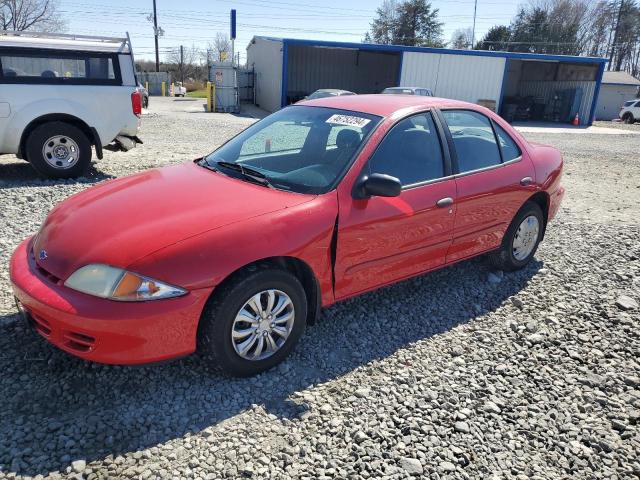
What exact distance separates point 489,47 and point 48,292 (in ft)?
202

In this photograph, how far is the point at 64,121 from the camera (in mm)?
7422

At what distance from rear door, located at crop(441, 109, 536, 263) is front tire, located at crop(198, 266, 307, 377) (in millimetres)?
1618

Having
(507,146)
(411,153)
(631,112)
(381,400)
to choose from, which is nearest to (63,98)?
(411,153)

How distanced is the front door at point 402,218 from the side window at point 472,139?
9.3 inches

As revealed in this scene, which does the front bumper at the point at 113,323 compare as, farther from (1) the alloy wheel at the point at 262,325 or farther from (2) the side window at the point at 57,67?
(2) the side window at the point at 57,67

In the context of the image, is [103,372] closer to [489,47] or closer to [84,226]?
[84,226]

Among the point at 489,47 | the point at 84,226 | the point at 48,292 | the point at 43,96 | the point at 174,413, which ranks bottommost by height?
the point at 174,413

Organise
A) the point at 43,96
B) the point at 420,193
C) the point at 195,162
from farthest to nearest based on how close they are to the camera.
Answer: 1. the point at 43,96
2. the point at 195,162
3. the point at 420,193

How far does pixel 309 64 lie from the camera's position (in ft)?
104

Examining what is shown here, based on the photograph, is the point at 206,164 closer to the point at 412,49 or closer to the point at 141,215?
the point at 141,215

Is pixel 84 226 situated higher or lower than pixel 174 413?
higher

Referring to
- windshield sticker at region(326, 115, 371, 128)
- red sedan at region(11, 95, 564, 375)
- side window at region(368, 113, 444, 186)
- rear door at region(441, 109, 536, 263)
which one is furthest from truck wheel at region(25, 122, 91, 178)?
rear door at region(441, 109, 536, 263)

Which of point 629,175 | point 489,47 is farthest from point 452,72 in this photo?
point 489,47

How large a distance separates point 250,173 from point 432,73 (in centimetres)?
2444
